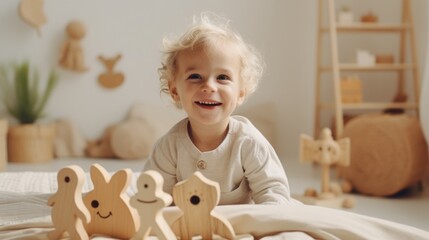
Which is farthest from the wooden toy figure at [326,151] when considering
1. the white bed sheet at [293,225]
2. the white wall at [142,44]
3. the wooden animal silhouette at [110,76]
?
the white bed sheet at [293,225]

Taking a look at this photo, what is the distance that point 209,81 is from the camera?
1.16m

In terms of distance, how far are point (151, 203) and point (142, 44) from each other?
299cm

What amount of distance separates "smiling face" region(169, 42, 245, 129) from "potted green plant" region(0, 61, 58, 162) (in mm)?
2357

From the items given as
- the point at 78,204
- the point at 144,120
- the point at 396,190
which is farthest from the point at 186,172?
the point at 144,120

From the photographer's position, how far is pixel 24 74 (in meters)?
3.40

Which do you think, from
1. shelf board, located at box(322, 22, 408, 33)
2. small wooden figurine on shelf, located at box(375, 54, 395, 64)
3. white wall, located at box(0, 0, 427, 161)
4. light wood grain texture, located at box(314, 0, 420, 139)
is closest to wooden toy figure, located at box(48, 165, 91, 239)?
light wood grain texture, located at box(314, 0, 420, 139)

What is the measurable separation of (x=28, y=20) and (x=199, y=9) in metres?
1.00

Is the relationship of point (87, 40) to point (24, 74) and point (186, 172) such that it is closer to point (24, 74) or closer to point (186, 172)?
point (24, 74)

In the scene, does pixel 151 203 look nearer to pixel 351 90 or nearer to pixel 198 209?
pixel 198 209

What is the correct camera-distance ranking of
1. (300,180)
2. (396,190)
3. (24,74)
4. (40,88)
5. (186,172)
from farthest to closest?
(40,88) → (24,74) → (300,180) → (396,190) → (186,172)

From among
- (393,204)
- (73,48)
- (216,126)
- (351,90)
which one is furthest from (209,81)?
(73,48)

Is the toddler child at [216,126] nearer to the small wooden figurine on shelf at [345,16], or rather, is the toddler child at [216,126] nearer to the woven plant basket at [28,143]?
the small wooden figurine on shelf at [345,16]

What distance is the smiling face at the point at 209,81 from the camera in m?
1.17

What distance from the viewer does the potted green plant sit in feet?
11.1
